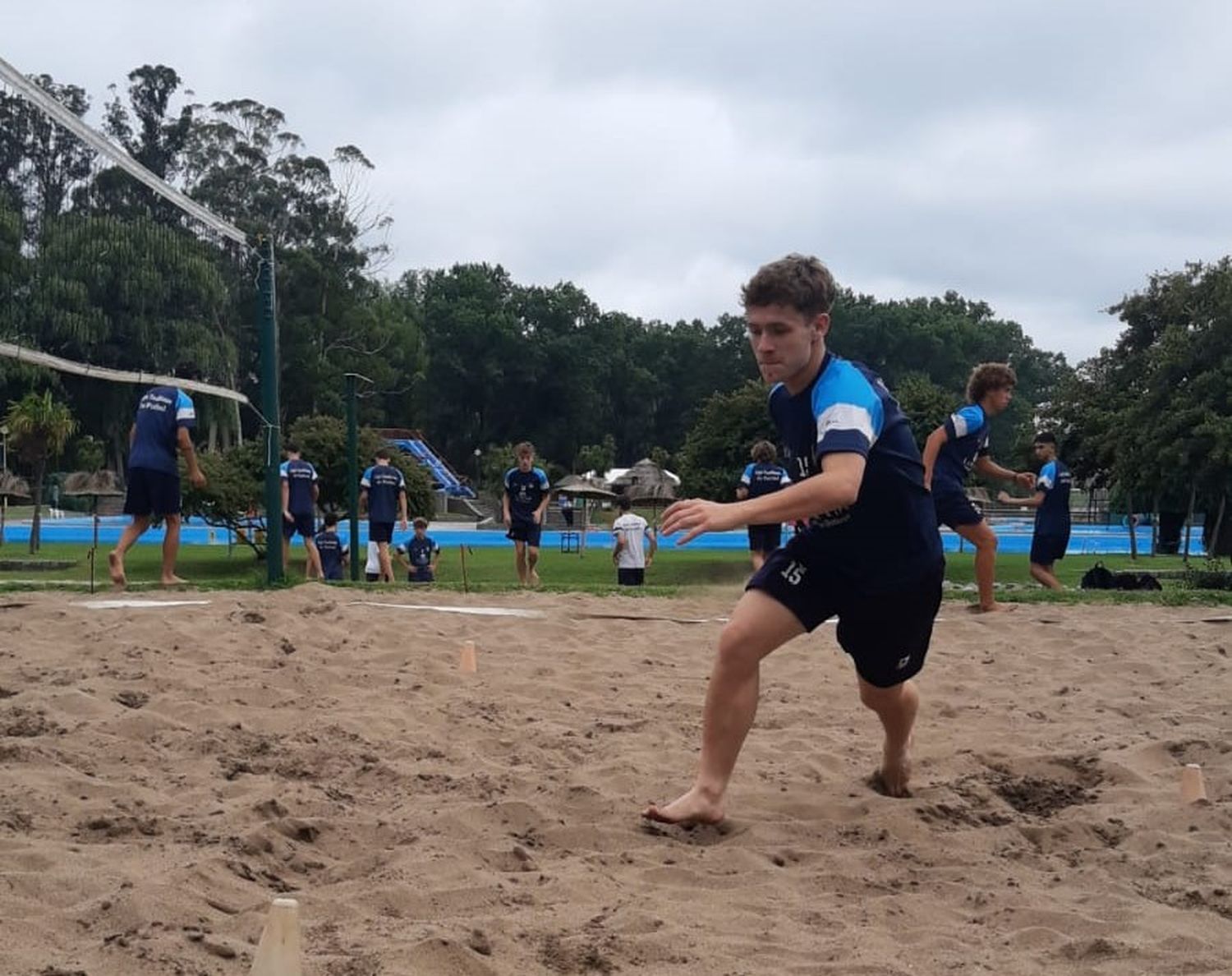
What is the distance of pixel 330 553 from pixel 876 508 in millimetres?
12313

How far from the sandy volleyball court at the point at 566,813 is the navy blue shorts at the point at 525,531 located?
6228 millimetres

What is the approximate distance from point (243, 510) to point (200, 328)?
9.09m

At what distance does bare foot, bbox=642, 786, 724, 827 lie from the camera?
3.69 meters

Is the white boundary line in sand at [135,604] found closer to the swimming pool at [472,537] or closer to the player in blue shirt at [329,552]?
the player in blue shirt at [329,552]

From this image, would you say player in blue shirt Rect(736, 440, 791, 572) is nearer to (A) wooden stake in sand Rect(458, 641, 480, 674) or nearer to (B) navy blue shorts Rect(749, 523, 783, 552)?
(B) navy blue shorts Rect(749, 523, 783, 552)

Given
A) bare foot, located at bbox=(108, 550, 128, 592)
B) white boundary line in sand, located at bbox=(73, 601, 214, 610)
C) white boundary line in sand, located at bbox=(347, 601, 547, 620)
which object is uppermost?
bare foot, located at bbox=(108, 550, 128, 592)

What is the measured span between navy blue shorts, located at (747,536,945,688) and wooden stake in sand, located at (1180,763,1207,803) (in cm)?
102

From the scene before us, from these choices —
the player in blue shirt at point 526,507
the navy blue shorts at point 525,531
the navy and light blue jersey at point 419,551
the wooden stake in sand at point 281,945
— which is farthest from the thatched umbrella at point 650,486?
the wooden stake in sand at point 281,945

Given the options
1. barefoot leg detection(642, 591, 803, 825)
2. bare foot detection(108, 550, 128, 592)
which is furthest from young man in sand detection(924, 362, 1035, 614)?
bare foot detection(108, 550, 128, 592)

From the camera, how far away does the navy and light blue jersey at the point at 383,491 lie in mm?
14148

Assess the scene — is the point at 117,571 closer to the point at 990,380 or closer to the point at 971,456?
the point at 971,456

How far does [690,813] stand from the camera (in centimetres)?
369

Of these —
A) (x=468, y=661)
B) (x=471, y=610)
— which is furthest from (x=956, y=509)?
(x=468, y=661)

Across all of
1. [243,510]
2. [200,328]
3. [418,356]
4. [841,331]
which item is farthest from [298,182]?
[200,328]
